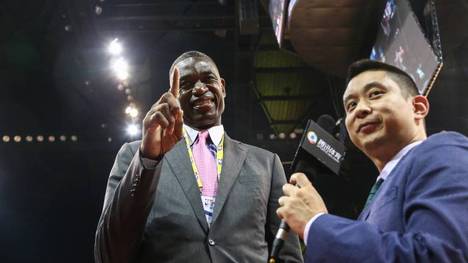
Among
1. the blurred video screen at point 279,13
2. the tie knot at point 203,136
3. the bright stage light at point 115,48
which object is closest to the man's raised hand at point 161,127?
the tie knot at point 203,136

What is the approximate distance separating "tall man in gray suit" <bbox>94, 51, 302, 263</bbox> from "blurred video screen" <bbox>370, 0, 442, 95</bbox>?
2.38m

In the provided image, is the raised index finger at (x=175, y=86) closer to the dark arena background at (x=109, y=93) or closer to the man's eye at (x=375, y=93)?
Answer: the man's eye at (x=375, y=93)

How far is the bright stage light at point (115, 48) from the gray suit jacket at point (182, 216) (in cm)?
523

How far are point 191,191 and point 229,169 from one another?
0.18m

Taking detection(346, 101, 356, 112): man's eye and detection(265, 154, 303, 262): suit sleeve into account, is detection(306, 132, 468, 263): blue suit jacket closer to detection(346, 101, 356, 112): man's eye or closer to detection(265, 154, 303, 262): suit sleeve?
detection(346, 101, 356, 112): man's eye

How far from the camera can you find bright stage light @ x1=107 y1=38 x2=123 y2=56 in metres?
7.09

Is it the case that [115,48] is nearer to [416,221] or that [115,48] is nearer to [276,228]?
[276,228]

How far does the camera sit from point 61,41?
22.8 ft

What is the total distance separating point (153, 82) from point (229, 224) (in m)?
6.20

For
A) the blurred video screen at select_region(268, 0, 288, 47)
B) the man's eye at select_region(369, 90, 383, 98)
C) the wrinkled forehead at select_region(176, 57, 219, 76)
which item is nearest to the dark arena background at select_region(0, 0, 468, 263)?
the blurred video screen at select_region(268, 0, 288, 47)

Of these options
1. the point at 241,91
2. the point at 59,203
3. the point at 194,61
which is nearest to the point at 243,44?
the point at 241,91

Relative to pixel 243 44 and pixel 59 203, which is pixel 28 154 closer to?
pixel 59 203

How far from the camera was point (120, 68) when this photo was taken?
24.1ft

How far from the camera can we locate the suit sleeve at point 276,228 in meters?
2.01
